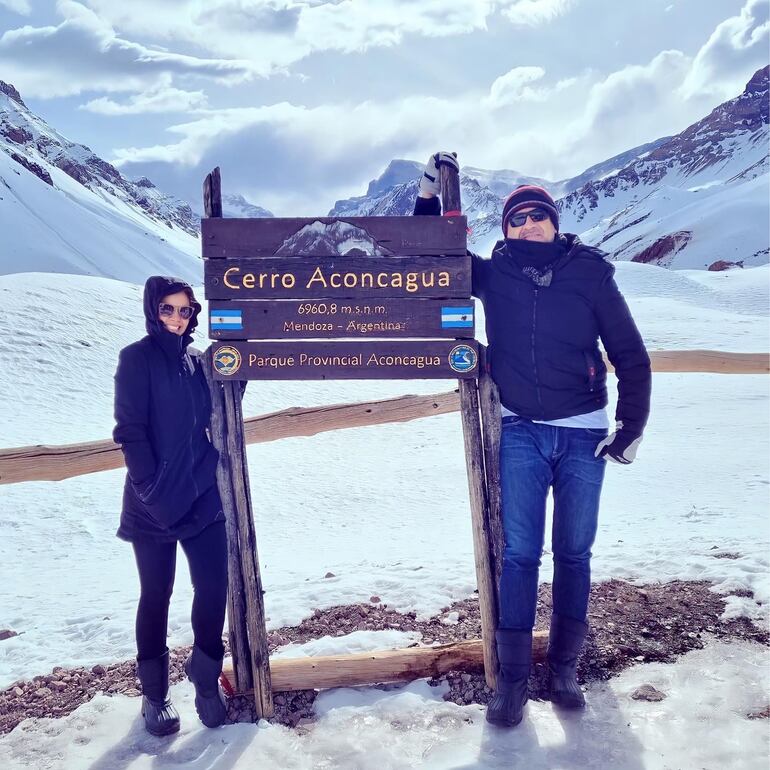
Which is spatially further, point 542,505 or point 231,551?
point 231,551

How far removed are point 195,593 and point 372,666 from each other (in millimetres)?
1049

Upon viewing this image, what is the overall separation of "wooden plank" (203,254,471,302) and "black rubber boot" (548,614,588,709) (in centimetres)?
179

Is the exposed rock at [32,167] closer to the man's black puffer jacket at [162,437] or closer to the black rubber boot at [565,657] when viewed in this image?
the man's black puffer jacket at [162,437]

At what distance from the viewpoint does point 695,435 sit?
31.3ft

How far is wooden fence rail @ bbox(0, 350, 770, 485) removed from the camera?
13.5 feet

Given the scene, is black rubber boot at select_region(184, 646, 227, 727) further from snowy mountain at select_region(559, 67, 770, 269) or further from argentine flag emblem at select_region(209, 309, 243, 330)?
snowy mountain at select_region(559, 67, 770, 269)

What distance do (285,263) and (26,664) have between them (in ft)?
9.74

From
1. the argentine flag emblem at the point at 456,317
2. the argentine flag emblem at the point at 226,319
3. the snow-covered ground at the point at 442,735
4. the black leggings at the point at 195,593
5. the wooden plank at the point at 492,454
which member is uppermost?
the argentine flag emblem at the point at 226,319

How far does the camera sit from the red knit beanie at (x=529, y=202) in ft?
10.9

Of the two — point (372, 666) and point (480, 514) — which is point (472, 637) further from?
point (480, 514)

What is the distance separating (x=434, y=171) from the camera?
11.5 feet

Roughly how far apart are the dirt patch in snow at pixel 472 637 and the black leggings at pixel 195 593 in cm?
48

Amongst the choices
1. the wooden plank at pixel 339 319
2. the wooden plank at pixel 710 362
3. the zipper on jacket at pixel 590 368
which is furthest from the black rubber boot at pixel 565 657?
the wooden plank at pixel 710 362

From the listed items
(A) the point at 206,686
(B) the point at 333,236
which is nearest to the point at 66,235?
(B) the point at 333,236
